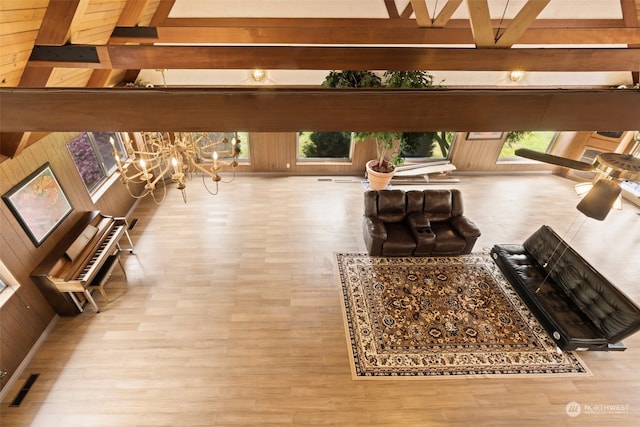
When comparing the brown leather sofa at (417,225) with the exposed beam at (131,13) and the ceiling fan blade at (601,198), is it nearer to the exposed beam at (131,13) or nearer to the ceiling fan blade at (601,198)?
the ceiling fan blade at (601,198)

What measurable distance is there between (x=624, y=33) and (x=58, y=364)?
26.3 feet

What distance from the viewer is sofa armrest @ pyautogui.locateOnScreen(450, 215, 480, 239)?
4.66 metres

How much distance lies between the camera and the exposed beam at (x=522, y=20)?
6.56 feet

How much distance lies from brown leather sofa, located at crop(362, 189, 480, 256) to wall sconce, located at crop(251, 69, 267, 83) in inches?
125

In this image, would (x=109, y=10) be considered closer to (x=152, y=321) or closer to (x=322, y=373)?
(x=152, y=321)

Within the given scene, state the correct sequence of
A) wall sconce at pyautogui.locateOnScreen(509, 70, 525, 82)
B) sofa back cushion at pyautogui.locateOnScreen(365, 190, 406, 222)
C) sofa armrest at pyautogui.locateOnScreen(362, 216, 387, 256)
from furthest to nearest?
1. wall sconce at pyautogui.locateOnScreen(509, 70, 525, 82)
2. sofa back cushion at pyautogui.locateOnScreen(365, 190, 406, 222)
3. sofa armrest at pyautogui.locateOnScreen(362, 216, 387, 256)

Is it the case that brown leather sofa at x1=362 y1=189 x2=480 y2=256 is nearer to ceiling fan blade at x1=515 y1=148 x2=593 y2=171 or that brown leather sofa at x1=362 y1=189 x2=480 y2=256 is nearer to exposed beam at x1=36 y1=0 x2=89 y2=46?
ceiling fan blade at x1=515 y1=148 x2=593 y2=171

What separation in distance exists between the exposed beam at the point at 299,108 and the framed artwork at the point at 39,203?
2.45m

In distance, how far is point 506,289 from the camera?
14.4ft

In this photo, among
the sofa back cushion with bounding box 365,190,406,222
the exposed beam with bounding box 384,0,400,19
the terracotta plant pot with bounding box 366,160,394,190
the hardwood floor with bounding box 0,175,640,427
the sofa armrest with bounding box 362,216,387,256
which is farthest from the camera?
the terracotta plant pot with bounding box 366,160,394,190

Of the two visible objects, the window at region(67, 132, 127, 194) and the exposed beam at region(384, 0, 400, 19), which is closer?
the exposed beam at region(384, 0, 400, 19)

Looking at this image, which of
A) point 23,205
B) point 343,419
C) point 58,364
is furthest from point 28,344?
point 343,419

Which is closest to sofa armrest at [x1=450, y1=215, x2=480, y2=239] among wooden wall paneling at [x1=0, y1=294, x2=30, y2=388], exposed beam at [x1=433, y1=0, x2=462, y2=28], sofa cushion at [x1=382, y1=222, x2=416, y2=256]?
sofa cushion at [x1=382, y1=222, x2=416, y2=256]

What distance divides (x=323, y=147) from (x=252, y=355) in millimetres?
5049
